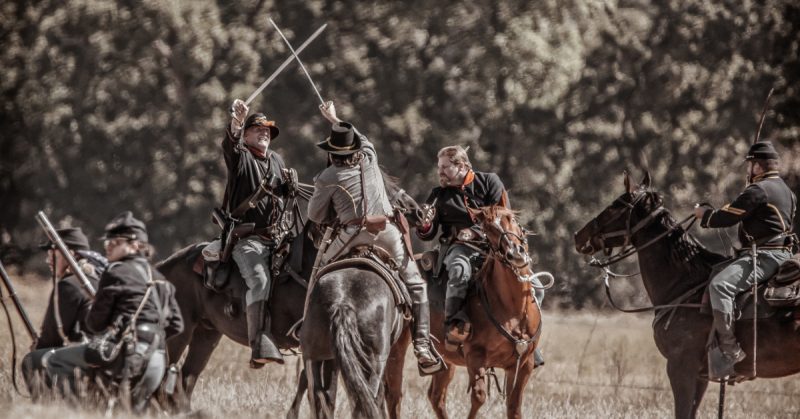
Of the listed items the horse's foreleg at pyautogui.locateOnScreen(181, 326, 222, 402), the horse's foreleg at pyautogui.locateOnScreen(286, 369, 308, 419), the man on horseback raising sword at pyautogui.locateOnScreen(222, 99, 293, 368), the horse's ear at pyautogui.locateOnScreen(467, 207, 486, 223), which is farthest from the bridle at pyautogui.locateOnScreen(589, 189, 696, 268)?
the horse's foreleg at pyautogui.locateOnScreen(181, 326, 222, 402)

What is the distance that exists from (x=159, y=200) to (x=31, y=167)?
4.01m

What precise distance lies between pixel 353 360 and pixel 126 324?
1.81 meters

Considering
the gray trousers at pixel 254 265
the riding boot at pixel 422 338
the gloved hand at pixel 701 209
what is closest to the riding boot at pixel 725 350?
the gloved hand at pixel 701 209

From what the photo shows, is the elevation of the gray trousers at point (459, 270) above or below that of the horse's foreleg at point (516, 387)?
above

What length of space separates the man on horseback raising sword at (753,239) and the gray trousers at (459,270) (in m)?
1.82

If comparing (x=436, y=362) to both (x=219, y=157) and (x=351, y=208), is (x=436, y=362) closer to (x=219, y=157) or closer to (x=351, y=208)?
(x=351, y=208)

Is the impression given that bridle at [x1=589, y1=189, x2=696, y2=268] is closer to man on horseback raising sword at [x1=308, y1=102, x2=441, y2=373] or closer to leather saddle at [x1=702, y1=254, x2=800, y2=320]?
leather saddle at [x1=702, y1=254, x2=800, y2=320]

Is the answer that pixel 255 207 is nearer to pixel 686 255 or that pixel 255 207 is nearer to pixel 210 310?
pixel 210 310

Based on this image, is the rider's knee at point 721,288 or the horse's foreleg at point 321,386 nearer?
the horse's foreleg at point 321,386

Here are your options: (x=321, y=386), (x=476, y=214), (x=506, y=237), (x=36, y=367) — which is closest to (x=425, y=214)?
(x=476, y=214)

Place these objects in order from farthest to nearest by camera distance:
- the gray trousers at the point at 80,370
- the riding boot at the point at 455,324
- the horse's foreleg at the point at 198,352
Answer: the horse's foreleg at the point at 198,352 → the riding boot at the point at 455,324 → the gray trousers at the point at 80,370

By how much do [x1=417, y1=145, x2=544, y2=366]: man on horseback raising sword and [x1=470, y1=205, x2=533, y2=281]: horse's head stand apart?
1.53 feet

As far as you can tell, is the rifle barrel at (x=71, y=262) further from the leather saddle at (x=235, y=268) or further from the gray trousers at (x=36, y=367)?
the leather saddle at (x=235, y=268)

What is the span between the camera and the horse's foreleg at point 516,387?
10.8 metres
